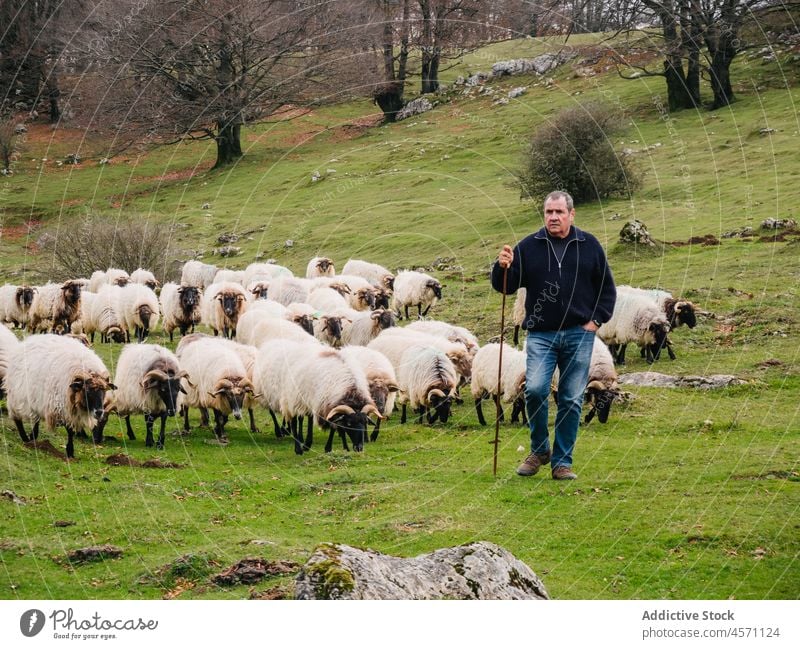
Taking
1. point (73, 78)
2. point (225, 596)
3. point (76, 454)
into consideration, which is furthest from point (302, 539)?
point (73, 78)

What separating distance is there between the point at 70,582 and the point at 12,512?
2778 millimetres

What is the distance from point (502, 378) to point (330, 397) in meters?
3.90

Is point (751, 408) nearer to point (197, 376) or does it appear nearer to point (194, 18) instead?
Answer: point (197, 376)

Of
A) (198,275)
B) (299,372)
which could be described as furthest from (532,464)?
(198,275)

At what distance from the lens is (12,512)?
11961 mm

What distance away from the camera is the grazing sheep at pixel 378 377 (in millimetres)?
18062

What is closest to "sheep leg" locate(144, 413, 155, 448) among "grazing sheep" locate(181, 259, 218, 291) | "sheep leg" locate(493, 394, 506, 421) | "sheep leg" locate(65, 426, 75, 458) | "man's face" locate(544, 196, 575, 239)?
"sheep leg" locate(65, 426, 75, 458)

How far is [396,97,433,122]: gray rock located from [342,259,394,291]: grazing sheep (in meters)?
34.2

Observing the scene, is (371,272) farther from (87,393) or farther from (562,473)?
(562,473)

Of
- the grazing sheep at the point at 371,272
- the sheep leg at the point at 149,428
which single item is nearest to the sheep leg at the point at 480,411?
the sheep leg at the point at 149,428

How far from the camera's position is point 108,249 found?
Answer: 3850 centimetres

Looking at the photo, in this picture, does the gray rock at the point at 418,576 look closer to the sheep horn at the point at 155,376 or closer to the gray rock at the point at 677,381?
the sheep horn at the point at 155,376

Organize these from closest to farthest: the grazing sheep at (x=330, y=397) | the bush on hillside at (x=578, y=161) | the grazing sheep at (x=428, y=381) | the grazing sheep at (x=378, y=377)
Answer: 1. the grazing sheep at (x=330, y=397)
2. the grazing sheep at (x=378, y=377)
3. the grazing sheep at (x=428, y=381)
4. the bush on hillside at (x=578, y=161)

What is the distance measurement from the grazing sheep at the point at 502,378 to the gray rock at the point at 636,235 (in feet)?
46.8
